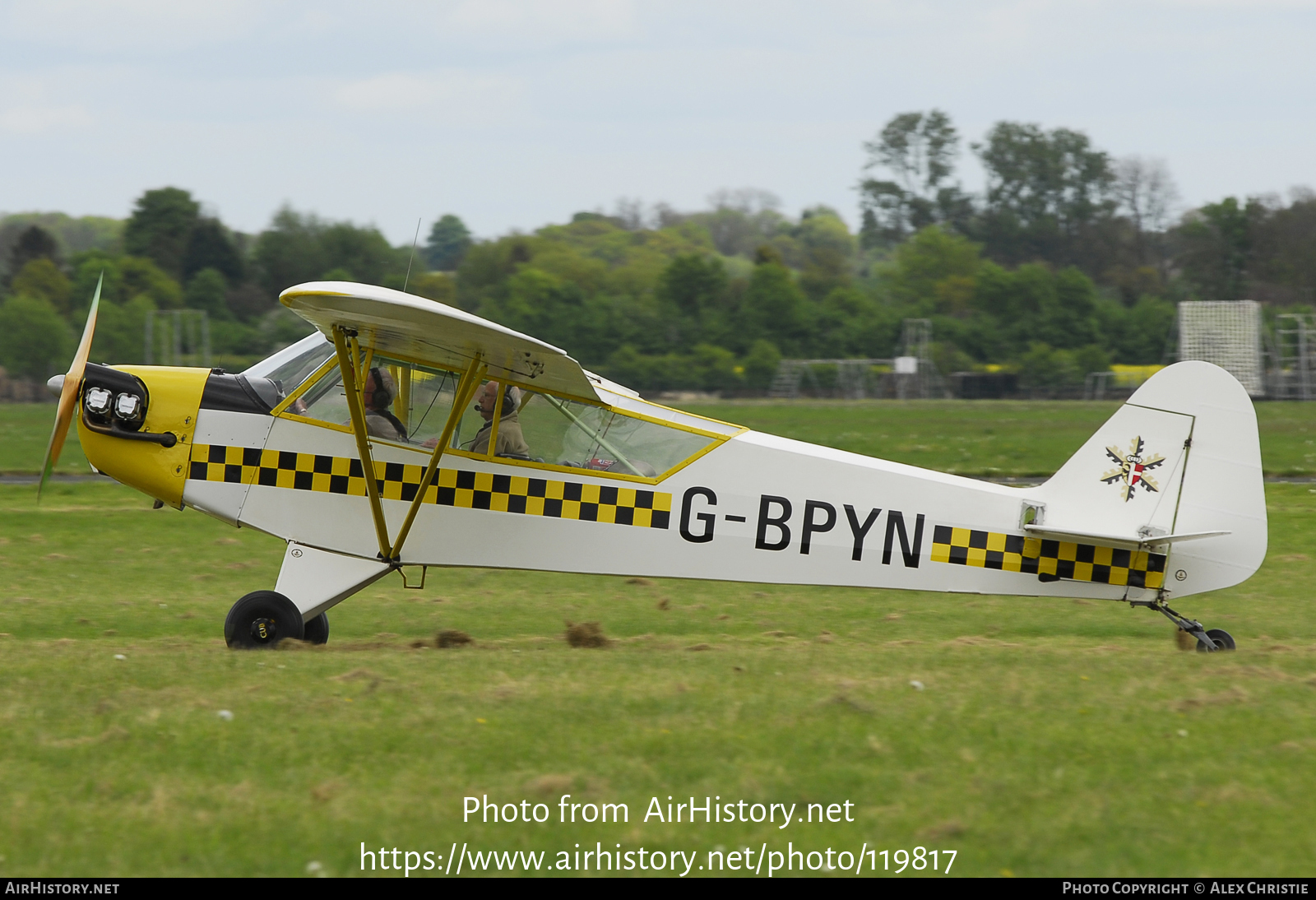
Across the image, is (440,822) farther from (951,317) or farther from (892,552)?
(951,317)

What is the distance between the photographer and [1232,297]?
7669 centimetres

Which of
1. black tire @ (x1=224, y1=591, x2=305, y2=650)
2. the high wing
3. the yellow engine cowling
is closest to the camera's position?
the high wing

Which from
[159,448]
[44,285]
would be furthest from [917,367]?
[159,448]

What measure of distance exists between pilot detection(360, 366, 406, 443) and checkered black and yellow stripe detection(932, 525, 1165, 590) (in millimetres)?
Result: 4014

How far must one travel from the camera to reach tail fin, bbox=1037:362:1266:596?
27.4 feet

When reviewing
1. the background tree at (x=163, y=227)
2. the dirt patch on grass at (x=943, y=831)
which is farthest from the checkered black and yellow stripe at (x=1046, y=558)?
the background tree at (x=163, y=227)

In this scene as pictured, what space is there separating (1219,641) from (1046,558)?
52.6 inches

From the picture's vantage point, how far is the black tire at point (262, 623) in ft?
26.2

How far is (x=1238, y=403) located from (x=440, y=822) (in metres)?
6.51

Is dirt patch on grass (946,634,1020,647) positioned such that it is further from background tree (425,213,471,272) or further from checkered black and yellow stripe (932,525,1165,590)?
background tree (425,213,471,272)

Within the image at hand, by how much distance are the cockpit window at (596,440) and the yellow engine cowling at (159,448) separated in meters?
2.37

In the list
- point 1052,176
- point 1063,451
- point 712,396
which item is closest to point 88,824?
point 1063,451

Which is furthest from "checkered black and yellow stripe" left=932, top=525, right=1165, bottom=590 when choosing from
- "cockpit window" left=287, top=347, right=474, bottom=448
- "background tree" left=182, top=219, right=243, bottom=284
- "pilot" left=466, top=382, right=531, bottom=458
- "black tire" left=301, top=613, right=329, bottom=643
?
"background tree" left=182, top=219, right=243, bottom=284
